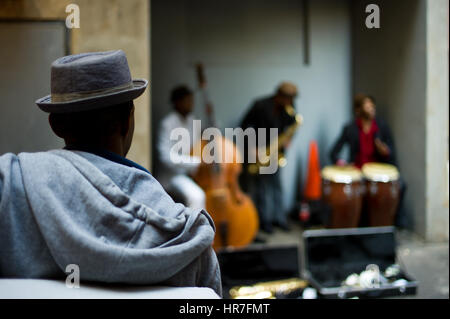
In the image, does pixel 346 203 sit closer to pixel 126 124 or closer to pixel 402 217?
pixel 402 217

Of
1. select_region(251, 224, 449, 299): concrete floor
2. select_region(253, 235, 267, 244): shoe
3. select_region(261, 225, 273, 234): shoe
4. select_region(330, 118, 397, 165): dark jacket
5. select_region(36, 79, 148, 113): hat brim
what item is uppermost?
select_region(36, 79, 148, 113): hat brim

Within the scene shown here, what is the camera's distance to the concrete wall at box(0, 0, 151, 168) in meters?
2.04

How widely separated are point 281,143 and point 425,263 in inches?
122

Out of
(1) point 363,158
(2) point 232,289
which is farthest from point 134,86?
(1) point 363,158

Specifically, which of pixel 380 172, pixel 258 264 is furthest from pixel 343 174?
pixel 258 264

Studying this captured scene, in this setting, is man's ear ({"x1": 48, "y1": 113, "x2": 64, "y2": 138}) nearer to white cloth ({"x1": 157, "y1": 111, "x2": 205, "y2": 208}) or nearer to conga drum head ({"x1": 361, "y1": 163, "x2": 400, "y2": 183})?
white cloth ({"x1": 157, "y1": 111, "x2": 205, "y2": 208})

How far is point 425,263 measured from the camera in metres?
2.46

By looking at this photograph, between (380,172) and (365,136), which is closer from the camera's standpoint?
(380,172)

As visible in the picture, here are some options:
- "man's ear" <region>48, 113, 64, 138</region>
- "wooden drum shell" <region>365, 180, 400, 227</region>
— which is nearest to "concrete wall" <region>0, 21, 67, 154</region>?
"man's ear" <region>48, 113, 64, 138</region>

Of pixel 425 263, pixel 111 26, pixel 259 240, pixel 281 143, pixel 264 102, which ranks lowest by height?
pixel 259 240

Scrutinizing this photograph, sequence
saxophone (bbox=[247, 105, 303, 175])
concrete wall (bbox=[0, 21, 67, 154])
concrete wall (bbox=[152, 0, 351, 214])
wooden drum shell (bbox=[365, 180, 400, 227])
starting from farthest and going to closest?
concrete wall (bbox=[152, 0, 351, 214])
saxophone (bbox=[247, 105, 303, 175])
wooden drum shell (bbox=[365, 180, 400, 227])
concrete wall (bbox=[0, 21, 67, 154])

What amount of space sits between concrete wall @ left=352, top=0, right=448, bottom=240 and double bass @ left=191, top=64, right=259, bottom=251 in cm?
132

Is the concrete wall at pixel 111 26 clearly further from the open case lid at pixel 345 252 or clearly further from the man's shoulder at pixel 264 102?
the man's shoulder at pixel 264 102
